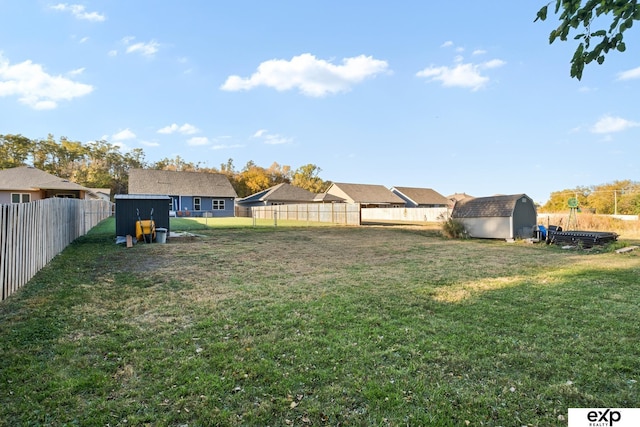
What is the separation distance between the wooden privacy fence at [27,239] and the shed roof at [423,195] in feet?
155

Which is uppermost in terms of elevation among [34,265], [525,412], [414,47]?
[414,47]

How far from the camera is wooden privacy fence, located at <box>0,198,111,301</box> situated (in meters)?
4.95

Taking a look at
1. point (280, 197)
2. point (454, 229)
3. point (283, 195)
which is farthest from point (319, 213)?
point (454, 229)

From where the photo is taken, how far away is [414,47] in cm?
1469

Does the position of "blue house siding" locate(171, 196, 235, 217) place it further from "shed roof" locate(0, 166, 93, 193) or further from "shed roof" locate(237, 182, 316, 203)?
"shed roof" locate(0, 166, 93, 193)

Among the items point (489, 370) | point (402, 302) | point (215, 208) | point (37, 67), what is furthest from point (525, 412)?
point (215, 208)

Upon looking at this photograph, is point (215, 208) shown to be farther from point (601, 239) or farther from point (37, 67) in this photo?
point (601, 239)

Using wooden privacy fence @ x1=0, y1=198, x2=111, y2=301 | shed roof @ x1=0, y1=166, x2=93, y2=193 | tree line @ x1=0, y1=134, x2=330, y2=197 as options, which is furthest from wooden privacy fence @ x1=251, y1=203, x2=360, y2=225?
tree line @ x1=0, y1=134, x2=330, y2=197

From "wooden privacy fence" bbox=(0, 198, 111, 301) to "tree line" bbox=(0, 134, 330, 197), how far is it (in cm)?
4659

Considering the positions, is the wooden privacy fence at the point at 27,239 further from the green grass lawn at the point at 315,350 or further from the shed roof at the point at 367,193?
the shed roof at the point at 367,193

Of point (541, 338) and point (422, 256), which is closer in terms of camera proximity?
point (541, 338)

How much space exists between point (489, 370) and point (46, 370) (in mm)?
3894

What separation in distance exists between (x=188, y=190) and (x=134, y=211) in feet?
83.0

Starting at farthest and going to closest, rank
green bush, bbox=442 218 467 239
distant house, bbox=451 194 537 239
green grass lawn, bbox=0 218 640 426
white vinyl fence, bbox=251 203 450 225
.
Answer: white vinyl fence, bbox=251 203 450 225 → green bush, bbox=442 218 467 239 → distant house, bbox=451 194 537 239 → green grass lawn, bbox=0 218 640 426
